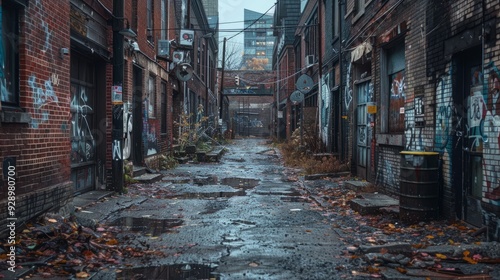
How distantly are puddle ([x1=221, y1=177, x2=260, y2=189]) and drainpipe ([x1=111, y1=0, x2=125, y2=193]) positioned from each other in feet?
10.8

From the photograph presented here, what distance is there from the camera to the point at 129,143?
40.9ft

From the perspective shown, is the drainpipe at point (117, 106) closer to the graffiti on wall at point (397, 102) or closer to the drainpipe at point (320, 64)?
the graffiti on wall at point (397, 102)

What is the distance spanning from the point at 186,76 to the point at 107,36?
796 centimetres

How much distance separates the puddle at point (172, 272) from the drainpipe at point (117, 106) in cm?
555

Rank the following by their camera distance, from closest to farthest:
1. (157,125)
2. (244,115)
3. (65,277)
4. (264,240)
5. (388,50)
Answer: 1. (65,277)
2. (264,240)
3. (388,50)
4. (157,125)
5. (244,115)

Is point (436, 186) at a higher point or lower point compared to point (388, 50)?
lower

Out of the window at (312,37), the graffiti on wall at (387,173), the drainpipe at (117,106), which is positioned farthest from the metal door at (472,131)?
the window at (312,37)

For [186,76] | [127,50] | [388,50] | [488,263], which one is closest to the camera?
[488,263]

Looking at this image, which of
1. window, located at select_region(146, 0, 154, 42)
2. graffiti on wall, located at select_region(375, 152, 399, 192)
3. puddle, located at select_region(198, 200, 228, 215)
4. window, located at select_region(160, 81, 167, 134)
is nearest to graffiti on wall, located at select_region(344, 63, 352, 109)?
graffiti on wall, located at select_region(375, 152, 399, 192)

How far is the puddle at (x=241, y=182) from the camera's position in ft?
40.9

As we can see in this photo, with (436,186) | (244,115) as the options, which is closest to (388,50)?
(436,186)

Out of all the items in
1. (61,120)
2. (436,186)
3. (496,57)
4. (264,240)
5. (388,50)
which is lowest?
(264,240)

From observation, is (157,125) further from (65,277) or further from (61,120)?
(65,277)

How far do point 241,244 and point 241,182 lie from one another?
7.27 meters
